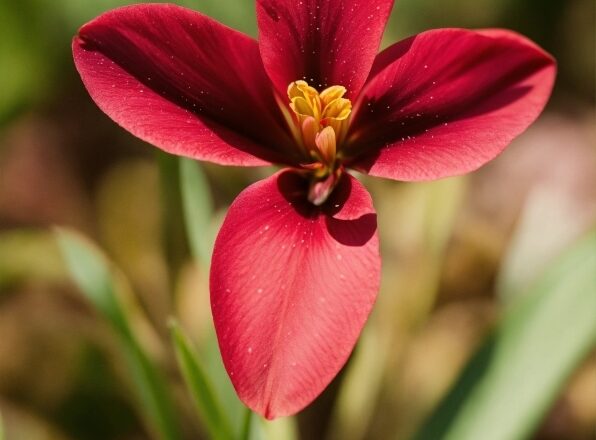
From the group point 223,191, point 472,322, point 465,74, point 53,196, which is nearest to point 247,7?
point 223,191

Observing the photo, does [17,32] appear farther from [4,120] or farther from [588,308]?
[588,308]

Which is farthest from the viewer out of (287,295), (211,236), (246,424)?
(211,236)

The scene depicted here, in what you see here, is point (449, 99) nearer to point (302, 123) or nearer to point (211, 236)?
point (302, 123)

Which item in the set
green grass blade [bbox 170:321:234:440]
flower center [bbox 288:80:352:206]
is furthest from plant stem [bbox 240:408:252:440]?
flower center [bbox 288:80:352:206]

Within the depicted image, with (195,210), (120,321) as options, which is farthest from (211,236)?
(120,321)

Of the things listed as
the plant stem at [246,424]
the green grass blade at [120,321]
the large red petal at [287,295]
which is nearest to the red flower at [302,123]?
the large red petal at [287,295]

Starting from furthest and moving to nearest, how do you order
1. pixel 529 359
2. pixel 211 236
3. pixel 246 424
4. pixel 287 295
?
pixel 211 236
pixel 529 359
pixel 246 424
pixel 287 295
